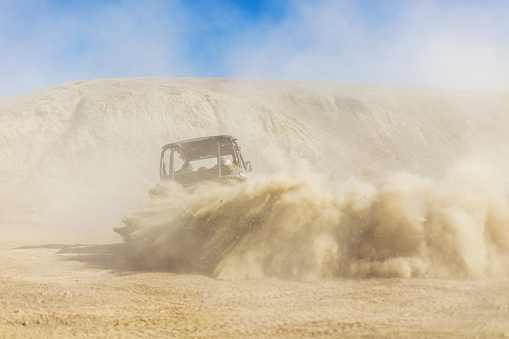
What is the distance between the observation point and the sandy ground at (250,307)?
3.16m

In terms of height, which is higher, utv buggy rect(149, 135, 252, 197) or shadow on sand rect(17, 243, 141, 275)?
utv buggy rect(149, 135, 252, 197)

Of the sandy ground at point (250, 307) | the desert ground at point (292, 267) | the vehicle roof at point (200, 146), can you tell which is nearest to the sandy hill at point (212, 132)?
the vehicle roof at point (200, 146)

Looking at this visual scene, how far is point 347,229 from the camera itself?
5391 mm

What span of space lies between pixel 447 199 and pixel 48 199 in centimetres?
2466

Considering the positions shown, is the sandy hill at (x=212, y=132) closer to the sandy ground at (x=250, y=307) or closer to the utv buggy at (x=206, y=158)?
the utv buggy at (x=206, y=158)

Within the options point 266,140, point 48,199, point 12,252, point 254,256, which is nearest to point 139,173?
point 48,199

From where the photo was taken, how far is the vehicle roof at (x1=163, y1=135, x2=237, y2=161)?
990cm

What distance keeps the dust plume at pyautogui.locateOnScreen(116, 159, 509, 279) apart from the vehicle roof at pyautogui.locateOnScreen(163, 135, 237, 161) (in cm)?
368

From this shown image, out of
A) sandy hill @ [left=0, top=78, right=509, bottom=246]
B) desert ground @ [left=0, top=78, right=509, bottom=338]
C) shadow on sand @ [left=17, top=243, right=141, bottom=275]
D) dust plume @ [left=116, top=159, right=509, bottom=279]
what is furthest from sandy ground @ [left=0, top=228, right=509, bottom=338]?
sandy hill @ [left=0, top=78, right=509, bottom=246]

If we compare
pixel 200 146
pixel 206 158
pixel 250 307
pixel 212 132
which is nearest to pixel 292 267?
pixel 250 307

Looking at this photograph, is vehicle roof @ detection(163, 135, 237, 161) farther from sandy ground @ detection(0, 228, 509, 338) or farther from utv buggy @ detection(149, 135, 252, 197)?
sandy ground @ detection(0, 228, 509, 338)

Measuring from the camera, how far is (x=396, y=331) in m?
2.99

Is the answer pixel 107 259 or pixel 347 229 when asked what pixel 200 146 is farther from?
pixel 347 229

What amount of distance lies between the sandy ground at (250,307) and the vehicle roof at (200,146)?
482 centimetres
